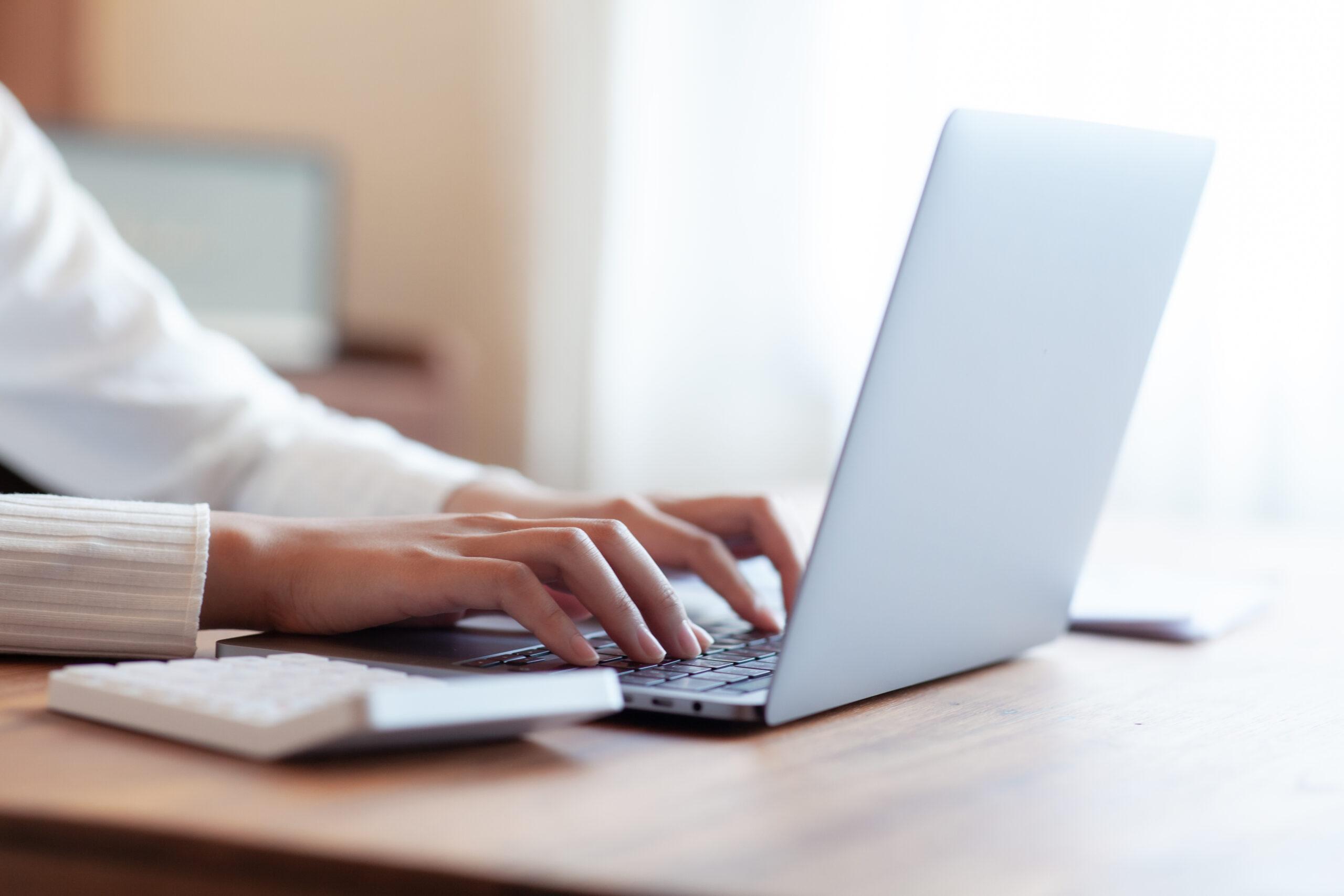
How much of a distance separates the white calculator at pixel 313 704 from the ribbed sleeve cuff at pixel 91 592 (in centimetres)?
8

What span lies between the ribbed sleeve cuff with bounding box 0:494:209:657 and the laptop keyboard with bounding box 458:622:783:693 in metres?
0.14

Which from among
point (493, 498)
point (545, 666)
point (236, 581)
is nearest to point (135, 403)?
point (493, 498)

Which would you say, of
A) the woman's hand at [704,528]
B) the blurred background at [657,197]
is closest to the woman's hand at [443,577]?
the woman's hand at [704,528]

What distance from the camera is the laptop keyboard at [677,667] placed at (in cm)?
55

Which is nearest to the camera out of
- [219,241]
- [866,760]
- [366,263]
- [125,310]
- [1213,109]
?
[866,760]

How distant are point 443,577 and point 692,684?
125 mm

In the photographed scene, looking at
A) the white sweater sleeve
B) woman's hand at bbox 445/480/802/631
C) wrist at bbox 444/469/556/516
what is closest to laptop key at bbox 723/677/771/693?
woman's hand at bbox 445/480/802/631

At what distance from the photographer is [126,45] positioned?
3430mm

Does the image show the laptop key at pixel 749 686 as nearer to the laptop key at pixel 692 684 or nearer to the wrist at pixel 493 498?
the laptop key at pixel 692 684

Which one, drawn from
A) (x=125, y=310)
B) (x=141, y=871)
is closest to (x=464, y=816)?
(x=141, y=871)

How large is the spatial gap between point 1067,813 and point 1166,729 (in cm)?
16

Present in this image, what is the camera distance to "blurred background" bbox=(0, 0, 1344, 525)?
2.42 metres

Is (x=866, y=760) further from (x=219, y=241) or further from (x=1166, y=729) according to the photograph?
(x=219, y=241)

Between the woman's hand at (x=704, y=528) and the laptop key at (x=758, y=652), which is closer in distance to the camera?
the laptop key at (x=758, y=652)
